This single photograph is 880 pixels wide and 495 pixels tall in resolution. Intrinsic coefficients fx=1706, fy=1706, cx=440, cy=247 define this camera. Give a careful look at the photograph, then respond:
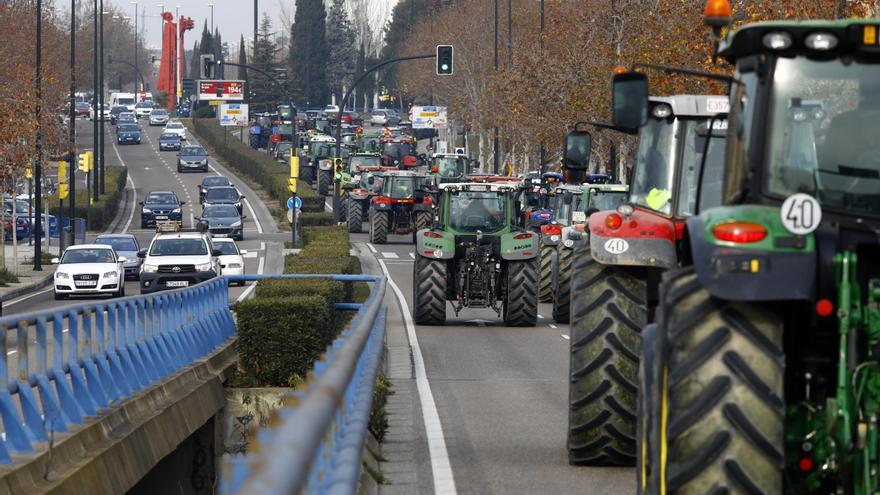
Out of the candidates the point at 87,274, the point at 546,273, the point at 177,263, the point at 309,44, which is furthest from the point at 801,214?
the point at 309,44

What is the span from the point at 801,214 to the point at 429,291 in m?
22.7

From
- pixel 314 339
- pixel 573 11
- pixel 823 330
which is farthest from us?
pixel 573 11

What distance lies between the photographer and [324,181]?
89500 mm

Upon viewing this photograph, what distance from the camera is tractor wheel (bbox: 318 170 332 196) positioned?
89000mm

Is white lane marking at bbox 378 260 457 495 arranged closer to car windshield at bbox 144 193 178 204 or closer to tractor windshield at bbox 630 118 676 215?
tractor windshield at bbox 630 118 676 215

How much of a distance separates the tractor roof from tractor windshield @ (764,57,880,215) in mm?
52

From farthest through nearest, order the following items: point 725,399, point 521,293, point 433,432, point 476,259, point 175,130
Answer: point 175,130, point 476,259, point 521,293, point 433,432, point 725,399

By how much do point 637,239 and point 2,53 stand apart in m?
67.8

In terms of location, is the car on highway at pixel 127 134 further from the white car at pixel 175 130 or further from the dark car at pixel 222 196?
the dark car at pixel 222 196

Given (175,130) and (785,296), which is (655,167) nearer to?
(785,296)

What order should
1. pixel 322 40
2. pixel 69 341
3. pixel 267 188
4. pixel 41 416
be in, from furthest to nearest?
pixel 322 40 → pixel 267 188 → pixel 69 341 → pixel 41 416

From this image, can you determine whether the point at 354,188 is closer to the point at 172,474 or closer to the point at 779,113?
the point at 172,474

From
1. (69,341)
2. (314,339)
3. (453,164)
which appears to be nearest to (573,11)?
(453,164)

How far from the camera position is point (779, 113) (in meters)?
7.76
